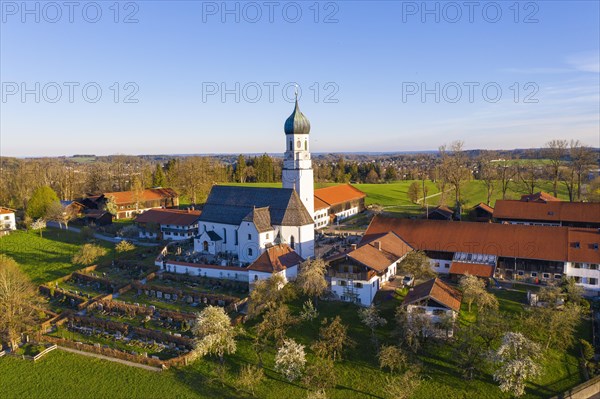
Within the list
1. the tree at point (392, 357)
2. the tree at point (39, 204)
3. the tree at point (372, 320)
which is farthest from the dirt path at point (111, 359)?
the tree at point (39, 204)

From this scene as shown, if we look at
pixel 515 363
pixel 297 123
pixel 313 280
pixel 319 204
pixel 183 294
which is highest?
pixel 297 123

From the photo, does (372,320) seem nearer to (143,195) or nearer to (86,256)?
(86,256)

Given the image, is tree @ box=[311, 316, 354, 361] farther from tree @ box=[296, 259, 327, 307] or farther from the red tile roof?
the red tile roof

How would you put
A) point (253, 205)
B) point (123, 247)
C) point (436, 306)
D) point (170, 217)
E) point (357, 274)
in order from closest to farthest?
point (436, 306) < point (357, 274) < point (253, 205) < point (123, 247) < point (170, 217)

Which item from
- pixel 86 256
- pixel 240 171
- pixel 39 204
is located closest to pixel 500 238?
pixel 86 256

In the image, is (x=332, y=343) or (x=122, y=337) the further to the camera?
(x=122, y=337)
